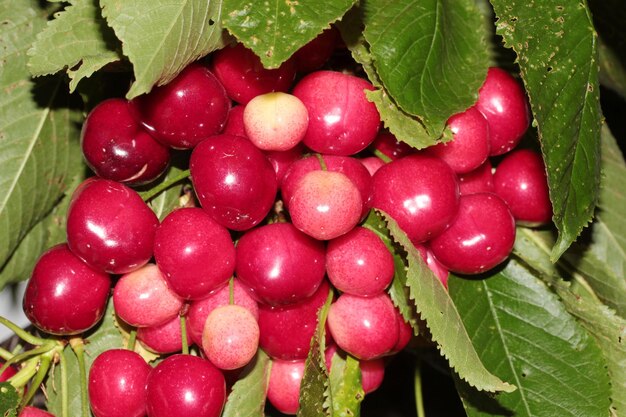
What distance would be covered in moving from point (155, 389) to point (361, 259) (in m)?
0.23

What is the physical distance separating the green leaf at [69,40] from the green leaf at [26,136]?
0.14m

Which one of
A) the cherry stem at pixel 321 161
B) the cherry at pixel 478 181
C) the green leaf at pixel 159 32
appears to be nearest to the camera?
the green leaf at pixel 159 32

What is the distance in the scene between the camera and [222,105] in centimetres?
79

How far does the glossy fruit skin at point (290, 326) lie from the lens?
0.81 m

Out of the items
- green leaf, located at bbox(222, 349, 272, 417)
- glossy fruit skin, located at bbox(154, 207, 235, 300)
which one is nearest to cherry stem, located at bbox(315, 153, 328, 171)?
glossy fruit skin, located at bbox(154, 207, 235, 300)

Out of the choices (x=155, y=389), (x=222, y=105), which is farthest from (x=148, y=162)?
(x=155, y=389)

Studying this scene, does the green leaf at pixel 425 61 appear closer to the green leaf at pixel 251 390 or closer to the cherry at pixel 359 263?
the cherry at pixel 359 263

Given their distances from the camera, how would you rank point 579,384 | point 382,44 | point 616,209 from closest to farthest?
point 382,44, point 579,384, point 616,209

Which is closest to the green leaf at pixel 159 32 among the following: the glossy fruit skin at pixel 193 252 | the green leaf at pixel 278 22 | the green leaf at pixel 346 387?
the green leaf at pixel 278 22

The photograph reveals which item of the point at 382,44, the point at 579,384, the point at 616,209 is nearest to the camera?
the point at 382,44

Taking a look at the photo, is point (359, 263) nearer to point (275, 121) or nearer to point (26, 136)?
point (275, 121)

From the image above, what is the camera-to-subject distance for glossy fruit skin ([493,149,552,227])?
88 centimetres

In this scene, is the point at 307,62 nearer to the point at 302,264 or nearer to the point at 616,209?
the point at 302,264

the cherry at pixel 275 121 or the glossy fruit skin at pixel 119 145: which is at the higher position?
the cherry at pixel 275 121
